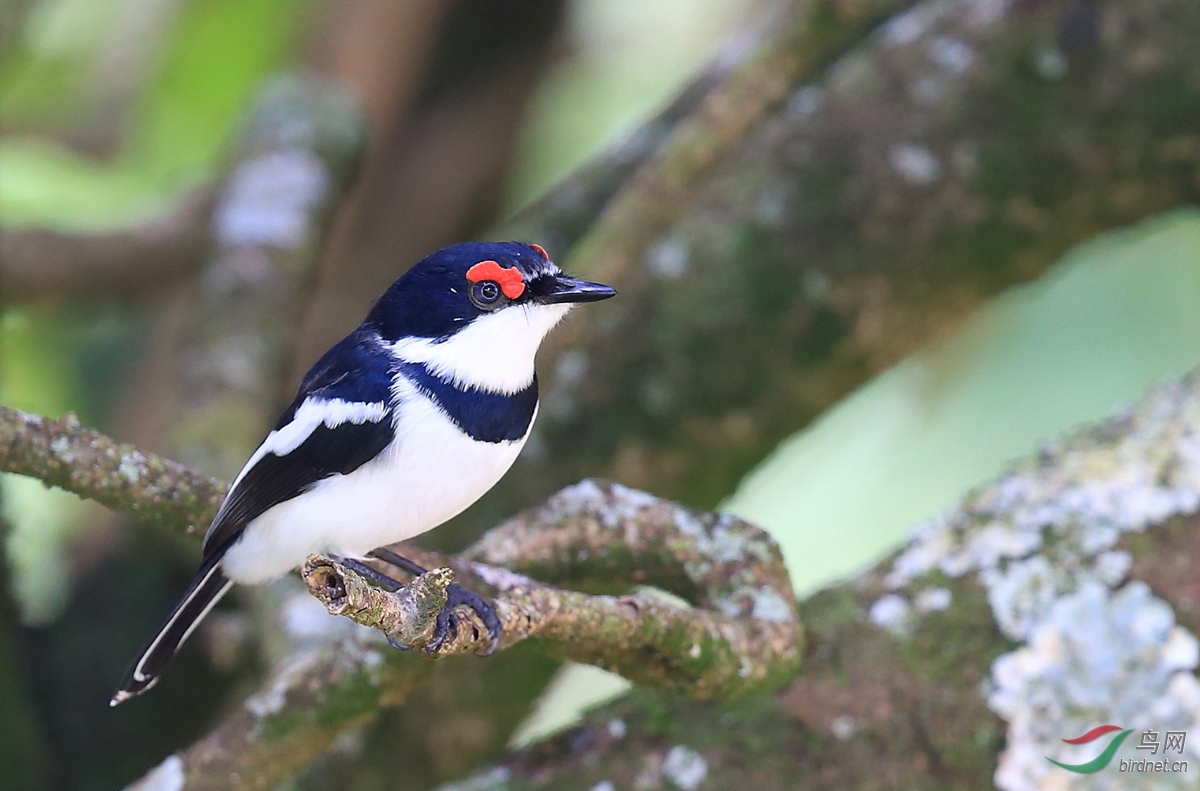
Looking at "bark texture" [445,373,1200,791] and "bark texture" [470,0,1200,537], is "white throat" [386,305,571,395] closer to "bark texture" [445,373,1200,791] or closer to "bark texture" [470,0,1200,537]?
"bark texture" [445,373,1200,791]

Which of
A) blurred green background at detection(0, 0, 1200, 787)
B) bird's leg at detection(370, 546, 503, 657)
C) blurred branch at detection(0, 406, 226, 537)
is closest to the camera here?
bird's leg at detection(370, 546, 503, 657)

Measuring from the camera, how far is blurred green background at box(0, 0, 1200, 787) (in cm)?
526

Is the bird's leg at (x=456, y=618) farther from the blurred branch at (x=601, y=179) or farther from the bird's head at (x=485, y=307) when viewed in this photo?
the blurred branch at (x=601, y=179)

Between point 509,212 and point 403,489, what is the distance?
4.39 m

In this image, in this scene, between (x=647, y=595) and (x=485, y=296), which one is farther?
(x=485, y=296)

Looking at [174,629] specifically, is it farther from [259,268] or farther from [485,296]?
[259,268]

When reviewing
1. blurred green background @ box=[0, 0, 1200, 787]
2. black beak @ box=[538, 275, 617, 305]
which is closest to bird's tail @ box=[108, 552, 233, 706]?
black beak @ box=[538, 275, 617, 305]

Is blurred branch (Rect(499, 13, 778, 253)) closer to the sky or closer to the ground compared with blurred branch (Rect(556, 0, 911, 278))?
closer to the sky

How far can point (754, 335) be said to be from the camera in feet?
12.2

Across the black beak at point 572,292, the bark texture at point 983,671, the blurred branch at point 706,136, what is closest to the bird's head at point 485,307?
the black beak at point 572,292

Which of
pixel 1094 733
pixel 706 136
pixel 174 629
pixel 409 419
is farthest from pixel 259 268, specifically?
pixel 1094 733

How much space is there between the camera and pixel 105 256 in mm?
4664

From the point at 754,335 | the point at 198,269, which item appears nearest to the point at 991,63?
the point at 754,335

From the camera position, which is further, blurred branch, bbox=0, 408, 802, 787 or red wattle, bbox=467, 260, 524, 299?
red wattle, bbox=467, 260, 524, 299
